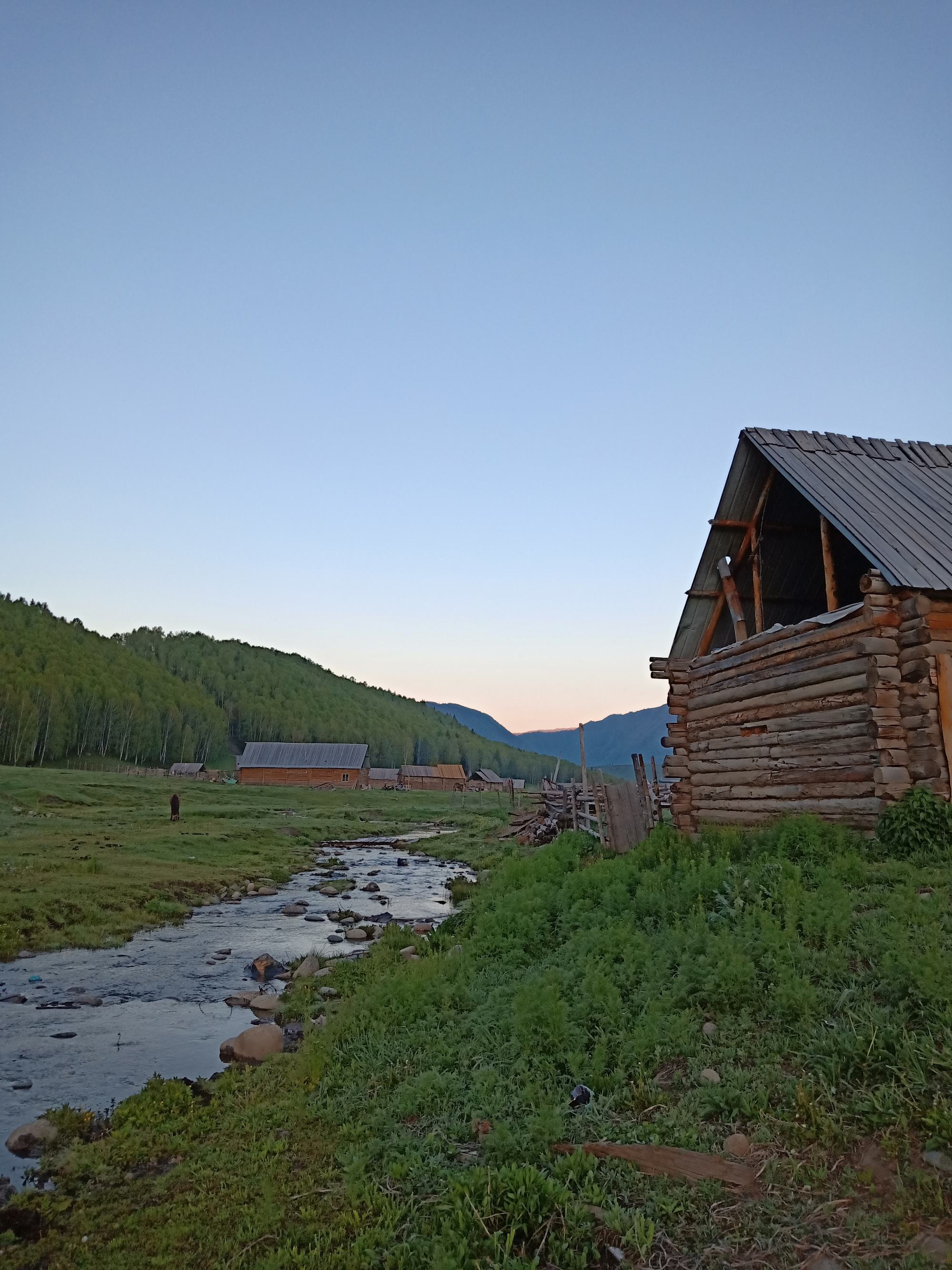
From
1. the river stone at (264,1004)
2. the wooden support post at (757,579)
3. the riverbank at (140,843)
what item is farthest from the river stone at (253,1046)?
the wooden support post at (757,579)

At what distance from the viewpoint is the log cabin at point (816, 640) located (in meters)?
11.3

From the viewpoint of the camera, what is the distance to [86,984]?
12.9 m

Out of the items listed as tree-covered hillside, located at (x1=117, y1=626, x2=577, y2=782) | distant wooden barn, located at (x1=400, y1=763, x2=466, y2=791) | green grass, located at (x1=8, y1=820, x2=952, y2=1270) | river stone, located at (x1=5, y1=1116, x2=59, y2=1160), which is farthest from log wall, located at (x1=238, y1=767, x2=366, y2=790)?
river stone, located at (x1=5, y1=1116, x2=59, y2=1160)

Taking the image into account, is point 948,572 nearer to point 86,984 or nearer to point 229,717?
point 86,984

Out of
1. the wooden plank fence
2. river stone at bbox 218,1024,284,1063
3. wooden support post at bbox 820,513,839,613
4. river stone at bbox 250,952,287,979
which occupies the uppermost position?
wooden support post at bbox 820,513,839,613

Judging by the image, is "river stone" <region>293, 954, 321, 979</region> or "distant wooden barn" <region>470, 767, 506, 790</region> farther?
"distant wooden barn" <region>470, 767, 506, 790</region>

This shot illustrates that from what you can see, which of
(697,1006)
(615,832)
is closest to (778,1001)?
(697,1006)

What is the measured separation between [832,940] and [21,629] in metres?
149

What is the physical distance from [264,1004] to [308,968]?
1863 mm

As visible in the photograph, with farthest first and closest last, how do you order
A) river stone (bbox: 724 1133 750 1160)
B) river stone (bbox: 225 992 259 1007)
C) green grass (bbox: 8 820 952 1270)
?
river stone (bbox: 225 992 259 1007) < river stone (bbox: 724 1133 750 1160) < green grass (bbox: 8 820 952 1270)

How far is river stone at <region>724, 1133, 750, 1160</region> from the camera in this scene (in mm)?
5254

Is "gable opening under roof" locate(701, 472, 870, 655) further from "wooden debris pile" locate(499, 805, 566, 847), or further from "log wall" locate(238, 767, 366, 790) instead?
"log wall" locate(238, 767, 366, 790)

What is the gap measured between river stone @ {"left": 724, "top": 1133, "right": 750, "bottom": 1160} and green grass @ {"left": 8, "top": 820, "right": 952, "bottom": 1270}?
0.07 m

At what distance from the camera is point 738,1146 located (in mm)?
5297
